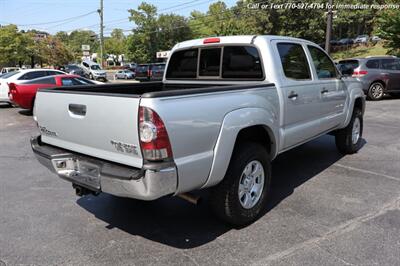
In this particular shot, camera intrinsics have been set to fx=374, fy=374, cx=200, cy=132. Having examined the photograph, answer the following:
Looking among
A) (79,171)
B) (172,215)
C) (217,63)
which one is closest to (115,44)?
(217,63)

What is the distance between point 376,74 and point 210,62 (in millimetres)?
11554

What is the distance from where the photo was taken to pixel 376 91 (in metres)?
14.8

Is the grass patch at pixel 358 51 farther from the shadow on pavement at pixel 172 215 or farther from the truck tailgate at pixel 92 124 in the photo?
the truck tailgate at pixel 92 124

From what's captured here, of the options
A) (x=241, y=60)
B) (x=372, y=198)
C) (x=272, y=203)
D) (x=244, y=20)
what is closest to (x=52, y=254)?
(x=272, y=203)

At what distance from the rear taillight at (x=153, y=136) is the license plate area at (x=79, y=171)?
1.99ft

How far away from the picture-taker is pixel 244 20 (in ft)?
174

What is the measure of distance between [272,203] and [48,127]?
2643mm

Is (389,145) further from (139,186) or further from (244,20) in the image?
(244,20)

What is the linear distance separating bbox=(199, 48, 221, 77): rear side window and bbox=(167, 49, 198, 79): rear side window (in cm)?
14

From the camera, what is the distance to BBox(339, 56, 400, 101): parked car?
14.3 metres

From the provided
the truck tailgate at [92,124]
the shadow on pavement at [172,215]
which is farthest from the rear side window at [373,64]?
the truck tailgate at [92,124]

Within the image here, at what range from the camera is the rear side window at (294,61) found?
14.9 feet

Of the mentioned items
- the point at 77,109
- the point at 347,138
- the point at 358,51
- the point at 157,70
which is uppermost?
the point at 358,51

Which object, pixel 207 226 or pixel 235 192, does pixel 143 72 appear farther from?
pixel 235 192
